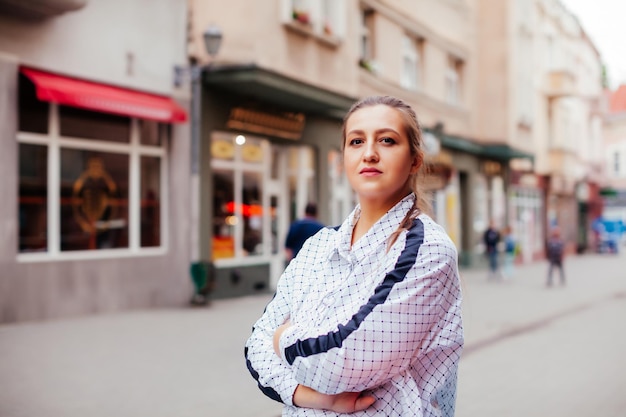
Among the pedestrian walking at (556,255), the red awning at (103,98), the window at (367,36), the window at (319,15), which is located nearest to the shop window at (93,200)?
the red awning at (103,98)

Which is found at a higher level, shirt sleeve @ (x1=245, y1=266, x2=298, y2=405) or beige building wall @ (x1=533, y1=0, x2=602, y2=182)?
beige building wall @ (x1=533, y1=0, x2=602, y2=182)

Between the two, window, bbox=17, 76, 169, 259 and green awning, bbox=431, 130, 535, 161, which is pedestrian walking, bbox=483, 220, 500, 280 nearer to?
green awning, bbox=431, 130, 535, 161

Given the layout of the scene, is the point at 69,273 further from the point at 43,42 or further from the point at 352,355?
the point at 352,355

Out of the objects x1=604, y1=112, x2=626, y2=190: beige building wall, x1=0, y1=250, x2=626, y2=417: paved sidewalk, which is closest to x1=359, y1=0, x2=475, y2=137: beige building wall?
x1=0, y1=250, x2=626, y2=417: paved sidewalk

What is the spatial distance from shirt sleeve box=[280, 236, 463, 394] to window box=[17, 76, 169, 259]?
10.4m

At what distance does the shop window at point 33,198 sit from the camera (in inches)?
439

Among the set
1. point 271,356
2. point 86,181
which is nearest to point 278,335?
point 271,356

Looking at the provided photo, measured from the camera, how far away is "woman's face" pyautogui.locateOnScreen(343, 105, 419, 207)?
1.83 meters

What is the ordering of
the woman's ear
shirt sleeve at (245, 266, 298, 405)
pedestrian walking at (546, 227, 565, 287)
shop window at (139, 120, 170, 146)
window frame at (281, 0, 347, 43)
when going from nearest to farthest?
shirt sleeve at (245, 266, 298, 405)
the woman's ear
shop window at (139, 120, 170, 146)
window frame at (281, 0, 347, 43)
pedestrian walking at (546, 227, 565, 287)

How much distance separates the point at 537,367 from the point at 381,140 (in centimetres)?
762

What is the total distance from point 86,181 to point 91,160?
38 cm

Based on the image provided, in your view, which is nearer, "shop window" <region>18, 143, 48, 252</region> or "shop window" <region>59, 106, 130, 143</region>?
"shop window" <region>18, 143, 48, 252</region>

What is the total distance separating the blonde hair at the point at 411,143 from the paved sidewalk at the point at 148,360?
3.26 ft


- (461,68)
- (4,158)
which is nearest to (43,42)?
(4,158)
